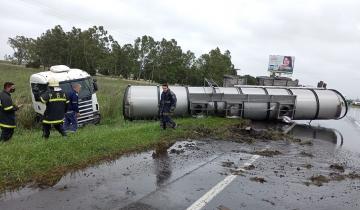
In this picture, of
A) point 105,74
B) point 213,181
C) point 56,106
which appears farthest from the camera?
point 105,74

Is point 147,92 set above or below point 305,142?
above

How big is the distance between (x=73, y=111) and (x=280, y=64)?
2526 inches

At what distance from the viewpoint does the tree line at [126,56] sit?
6500cm

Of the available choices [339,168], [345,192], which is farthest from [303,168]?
[345,192]

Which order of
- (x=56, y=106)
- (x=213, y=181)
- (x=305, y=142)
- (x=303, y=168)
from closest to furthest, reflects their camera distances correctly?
Answer: (x=213, y=181) → (x=303, y=168) → (x=56, y=106) → (x=305, y=142)

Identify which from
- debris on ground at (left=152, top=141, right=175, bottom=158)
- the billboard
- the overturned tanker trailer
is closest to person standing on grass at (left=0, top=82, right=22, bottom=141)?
debris on ground at (left=152, top=141, right=175, bottom=158)

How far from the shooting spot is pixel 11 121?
36.1ft

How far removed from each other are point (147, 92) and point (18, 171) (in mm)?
11221

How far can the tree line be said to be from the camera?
65.0m

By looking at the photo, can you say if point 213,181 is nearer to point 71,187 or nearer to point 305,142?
point 71,187

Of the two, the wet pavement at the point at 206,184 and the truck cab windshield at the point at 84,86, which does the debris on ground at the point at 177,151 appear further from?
the truck cab windshield at the point at 84,86

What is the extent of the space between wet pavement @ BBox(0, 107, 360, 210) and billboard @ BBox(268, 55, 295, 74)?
63.4 metres

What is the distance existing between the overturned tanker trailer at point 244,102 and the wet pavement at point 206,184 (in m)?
7.19

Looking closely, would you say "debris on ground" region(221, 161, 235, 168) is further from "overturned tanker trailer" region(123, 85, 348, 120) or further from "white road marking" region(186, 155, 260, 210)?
"overturned tanker trailer" region(123, 85, 348, 120)
